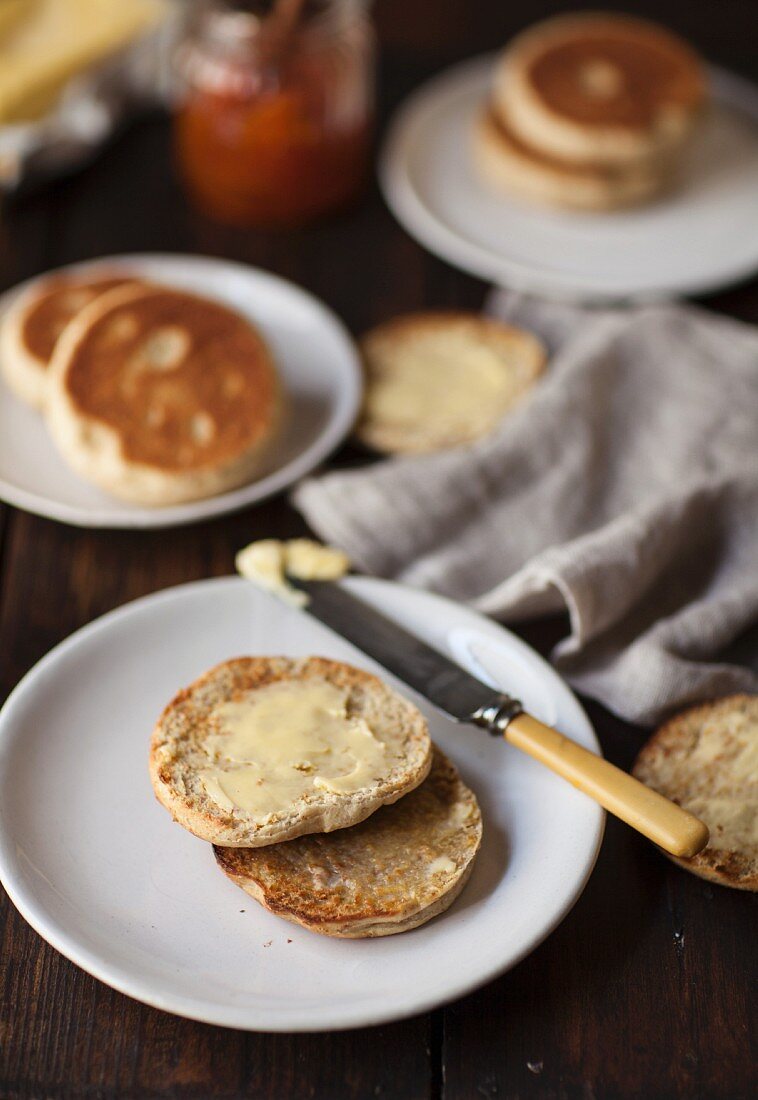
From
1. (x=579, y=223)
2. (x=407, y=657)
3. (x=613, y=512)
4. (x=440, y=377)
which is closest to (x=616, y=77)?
(x=579, y=223)

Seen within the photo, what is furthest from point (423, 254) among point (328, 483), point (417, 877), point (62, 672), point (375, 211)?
point (417, 877)

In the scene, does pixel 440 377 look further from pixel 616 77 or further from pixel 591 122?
pixel 616 77

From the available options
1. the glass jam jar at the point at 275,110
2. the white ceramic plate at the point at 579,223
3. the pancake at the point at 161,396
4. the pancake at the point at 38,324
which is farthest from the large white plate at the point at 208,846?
the glass jam jar at the point at 275,110

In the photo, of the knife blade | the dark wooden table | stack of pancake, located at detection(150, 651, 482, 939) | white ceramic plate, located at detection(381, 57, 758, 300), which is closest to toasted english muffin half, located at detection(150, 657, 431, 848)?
stack of pancake, located at detection(150, 651, 482, 939)

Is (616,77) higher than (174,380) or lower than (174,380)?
higher

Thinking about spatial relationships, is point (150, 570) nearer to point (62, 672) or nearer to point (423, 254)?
point (62, 672)

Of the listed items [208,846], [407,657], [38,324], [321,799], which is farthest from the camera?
[38,324]

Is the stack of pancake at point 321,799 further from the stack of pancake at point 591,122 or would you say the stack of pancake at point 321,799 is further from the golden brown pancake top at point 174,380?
the stack of pancake at point 591,122
